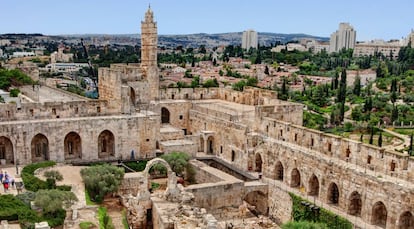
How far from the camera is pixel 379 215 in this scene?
20344 mm

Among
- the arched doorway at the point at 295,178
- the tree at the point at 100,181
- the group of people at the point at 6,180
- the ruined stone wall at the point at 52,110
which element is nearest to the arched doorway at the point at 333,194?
the arched doorway at the point at 295,178

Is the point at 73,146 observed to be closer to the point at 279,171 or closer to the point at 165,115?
the point at 165,115

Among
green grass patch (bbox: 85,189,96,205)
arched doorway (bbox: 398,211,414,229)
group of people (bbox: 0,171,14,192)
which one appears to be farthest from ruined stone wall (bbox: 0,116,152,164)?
arched doorway (bbox: 398,211,414,229)

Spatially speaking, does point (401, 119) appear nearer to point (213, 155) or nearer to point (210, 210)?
point (213, 155)

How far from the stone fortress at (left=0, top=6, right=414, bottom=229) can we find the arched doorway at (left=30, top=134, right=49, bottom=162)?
55 millimetres

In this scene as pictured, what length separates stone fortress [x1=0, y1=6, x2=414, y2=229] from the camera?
2036 cm

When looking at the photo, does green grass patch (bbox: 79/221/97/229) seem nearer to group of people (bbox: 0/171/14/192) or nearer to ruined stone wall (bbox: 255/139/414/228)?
group of people (bbox: 0/171/14/192)

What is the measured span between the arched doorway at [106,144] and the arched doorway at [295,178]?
1047 cm

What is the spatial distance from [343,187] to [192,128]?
14262mm

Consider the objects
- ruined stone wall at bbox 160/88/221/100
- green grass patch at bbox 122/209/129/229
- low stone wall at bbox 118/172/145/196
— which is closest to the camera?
green grass patch at bbox 122/209/129/229

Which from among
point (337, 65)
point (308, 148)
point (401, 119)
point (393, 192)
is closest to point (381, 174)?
point (393, 192)

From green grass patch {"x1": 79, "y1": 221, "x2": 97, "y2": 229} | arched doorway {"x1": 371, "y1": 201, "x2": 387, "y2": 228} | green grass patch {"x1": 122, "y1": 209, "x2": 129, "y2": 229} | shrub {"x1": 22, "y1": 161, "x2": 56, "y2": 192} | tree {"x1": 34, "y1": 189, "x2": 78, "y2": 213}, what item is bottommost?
green grass patch {"x1": 122, "y1": 209, "x2": 129, "y2": 229}

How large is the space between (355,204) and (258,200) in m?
5.82

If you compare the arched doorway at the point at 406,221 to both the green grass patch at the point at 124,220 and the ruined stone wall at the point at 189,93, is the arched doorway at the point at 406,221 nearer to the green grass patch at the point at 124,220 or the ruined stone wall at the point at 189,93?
the green grass patch at the point at 124,220
